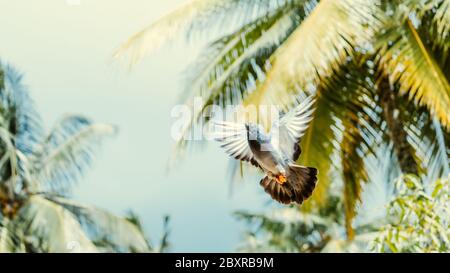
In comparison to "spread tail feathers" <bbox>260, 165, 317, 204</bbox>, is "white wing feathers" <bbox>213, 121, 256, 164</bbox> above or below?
above

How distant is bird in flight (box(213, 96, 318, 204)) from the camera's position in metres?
2.00

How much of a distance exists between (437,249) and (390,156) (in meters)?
2.79

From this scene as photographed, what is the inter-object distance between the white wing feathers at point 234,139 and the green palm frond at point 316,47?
251cm

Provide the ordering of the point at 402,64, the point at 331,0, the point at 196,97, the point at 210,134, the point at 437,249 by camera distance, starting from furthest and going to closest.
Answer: the point at 196,97 → the point at 402,64 → the point at 331,0 → the point at 437,249 → the point at 210,134

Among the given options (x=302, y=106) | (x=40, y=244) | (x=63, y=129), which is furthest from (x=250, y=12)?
(x=302, y=106)

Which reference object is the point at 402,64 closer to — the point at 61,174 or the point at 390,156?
the point at 390,156

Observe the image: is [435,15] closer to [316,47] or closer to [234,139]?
[316,47]

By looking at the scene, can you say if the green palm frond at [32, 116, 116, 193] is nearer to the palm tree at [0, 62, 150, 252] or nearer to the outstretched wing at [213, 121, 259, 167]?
the palm tree at [0, 62, 150, 252]

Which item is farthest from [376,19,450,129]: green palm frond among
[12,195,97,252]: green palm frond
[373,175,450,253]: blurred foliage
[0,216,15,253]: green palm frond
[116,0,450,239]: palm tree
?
[0,216,15,253]: green palm frond

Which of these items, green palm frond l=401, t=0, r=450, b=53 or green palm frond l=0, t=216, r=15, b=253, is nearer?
green palm frond l=401, t=0, r=450, b=53

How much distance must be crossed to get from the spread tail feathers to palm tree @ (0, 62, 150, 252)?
4.71 meters

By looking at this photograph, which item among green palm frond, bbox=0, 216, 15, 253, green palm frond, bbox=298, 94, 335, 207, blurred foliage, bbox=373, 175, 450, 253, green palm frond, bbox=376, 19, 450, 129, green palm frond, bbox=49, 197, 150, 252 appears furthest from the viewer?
green palm frond, bbox=49, 197, 150, 252

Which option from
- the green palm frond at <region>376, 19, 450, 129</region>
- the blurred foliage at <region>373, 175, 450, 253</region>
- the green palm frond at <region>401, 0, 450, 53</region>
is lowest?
the blurred foliage at <region>373, 175, 450, 253</region>

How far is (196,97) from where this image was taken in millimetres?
5762
